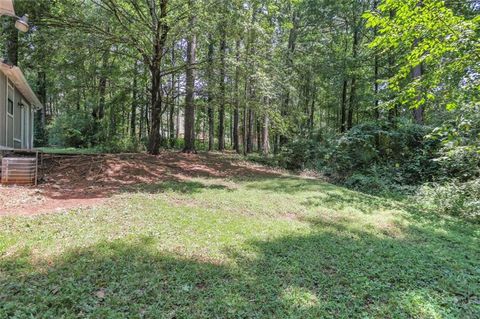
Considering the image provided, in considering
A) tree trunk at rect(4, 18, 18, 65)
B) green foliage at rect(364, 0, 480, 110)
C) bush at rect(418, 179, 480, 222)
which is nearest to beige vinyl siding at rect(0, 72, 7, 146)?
tree trunk at rect(4, 18, 18, 65)

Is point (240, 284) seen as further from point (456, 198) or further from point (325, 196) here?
point (456, 198)

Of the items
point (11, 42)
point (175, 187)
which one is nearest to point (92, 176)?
point (175, 187)

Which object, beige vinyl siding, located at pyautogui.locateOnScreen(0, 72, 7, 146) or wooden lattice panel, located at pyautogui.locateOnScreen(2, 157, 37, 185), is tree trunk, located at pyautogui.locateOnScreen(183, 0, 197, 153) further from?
wooden lattice panel, located at pyautogui.locateOnScreen(2, 157, 37, 185)

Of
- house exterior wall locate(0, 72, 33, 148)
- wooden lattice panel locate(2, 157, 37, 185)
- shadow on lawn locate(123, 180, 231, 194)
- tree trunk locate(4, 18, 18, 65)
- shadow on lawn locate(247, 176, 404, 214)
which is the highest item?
tree trunk locate(4, 18, 18, 65)

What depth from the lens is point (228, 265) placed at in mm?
3262

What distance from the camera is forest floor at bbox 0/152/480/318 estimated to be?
256 cm

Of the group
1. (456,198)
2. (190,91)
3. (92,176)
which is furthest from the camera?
(190,91)

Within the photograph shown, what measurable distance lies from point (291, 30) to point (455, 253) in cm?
1622

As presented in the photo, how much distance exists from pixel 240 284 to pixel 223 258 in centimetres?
57

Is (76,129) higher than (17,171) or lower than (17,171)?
higher

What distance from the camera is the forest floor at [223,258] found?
8.40 ft

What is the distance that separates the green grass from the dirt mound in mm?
780

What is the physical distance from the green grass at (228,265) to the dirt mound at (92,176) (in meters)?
0.78

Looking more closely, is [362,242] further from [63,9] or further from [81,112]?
[81,112]
